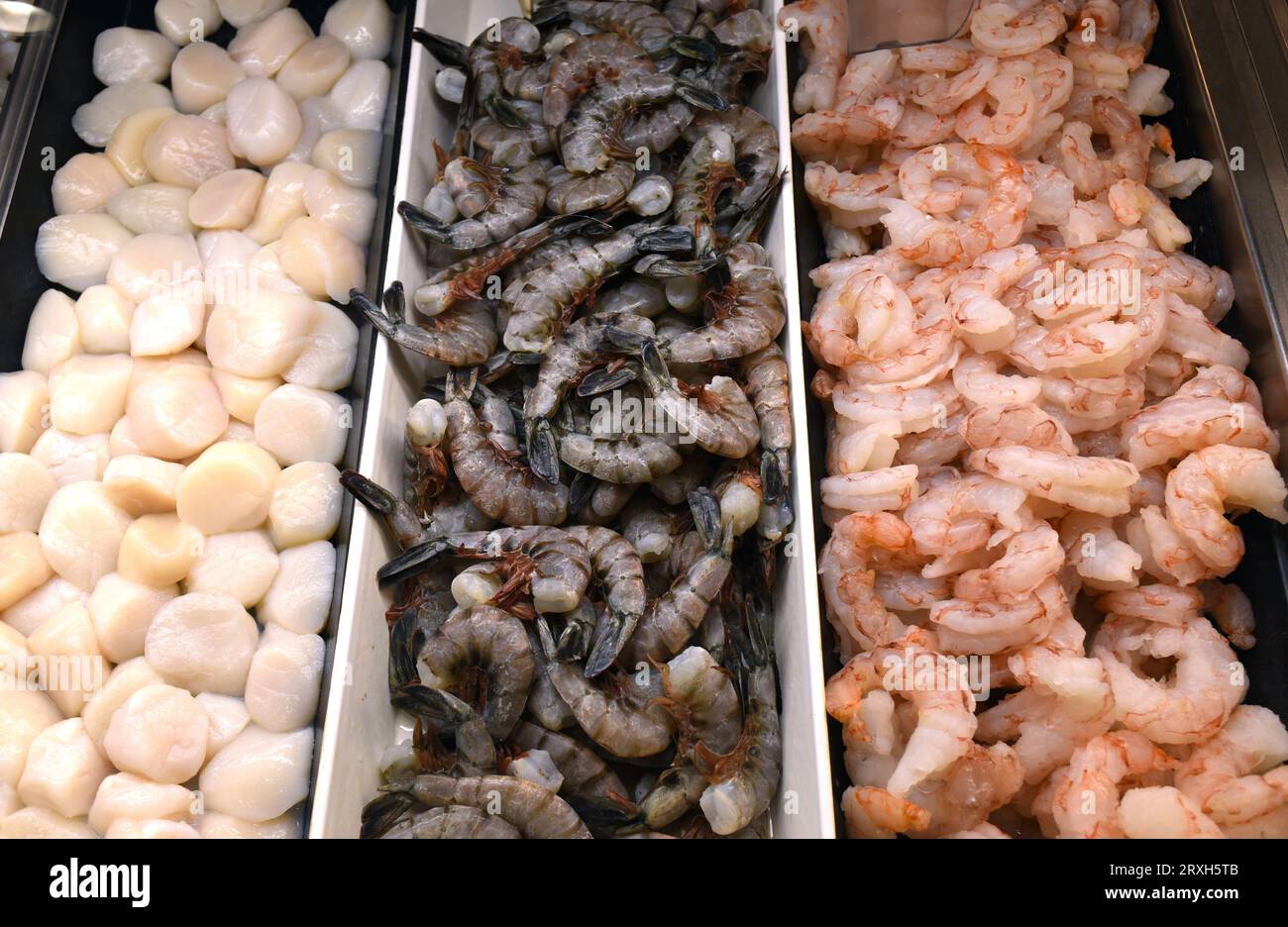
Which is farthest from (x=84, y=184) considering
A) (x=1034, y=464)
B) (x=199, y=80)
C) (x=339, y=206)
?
(x=1034, y=464)

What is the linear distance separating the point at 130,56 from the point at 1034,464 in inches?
110

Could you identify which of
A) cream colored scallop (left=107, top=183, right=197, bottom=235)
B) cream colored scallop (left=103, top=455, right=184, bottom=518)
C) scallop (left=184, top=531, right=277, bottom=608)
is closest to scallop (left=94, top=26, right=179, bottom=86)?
cream colored scallop (left=107, top=183, right=197, bottom=235)

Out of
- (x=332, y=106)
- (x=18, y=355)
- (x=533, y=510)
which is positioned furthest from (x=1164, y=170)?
(x=18, y=355)

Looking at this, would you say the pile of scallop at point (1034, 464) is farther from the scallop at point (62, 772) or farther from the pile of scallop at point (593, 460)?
the scallop at point (62, 772)

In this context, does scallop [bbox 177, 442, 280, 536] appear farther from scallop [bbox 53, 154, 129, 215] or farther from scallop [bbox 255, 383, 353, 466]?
scallop [bbox 53, 154, 129, 215]

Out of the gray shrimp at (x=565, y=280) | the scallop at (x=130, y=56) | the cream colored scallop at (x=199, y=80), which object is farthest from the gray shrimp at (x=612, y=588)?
the scallop at (x=130, y=56)

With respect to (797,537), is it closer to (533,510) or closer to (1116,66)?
(533,510)

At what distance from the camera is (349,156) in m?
2.69

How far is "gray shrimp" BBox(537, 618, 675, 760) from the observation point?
185 centimetres

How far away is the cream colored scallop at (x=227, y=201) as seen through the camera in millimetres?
2508

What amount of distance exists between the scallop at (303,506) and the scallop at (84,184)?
103 centimetres

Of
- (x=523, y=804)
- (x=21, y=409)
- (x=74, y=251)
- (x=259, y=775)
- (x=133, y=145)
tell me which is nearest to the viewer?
(x=523, y=804)

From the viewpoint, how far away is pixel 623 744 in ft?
6.12

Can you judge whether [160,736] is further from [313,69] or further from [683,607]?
[313,69]
